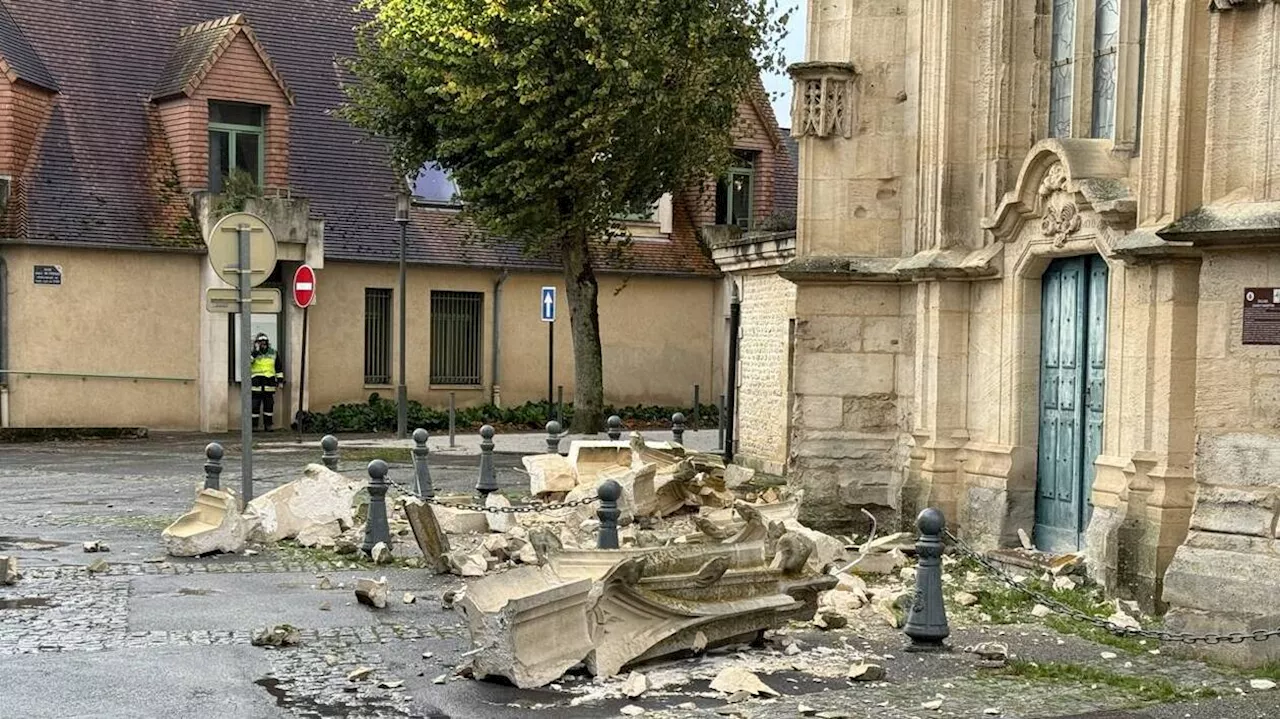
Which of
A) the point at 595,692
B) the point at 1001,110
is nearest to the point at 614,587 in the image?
the point at 595,692

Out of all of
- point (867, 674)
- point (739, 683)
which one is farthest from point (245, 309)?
point (867, 674)

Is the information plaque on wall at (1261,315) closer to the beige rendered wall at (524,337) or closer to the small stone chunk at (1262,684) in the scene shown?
the small stone chunk at (1262,684)

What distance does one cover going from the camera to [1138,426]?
37.4 ft

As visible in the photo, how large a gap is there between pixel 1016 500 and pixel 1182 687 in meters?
4.85

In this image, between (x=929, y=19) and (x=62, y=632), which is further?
(x=929, y=19)

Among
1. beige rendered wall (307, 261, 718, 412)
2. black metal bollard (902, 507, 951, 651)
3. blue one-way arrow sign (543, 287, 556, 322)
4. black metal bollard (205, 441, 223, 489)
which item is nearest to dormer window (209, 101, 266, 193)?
beige rendered wall (307, 261, 718, 412)

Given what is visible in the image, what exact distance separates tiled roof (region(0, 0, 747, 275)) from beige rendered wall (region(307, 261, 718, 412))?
0.60 m

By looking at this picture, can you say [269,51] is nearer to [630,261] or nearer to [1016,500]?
[630,261]

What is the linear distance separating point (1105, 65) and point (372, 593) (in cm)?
728

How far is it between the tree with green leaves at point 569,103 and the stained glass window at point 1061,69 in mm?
10702

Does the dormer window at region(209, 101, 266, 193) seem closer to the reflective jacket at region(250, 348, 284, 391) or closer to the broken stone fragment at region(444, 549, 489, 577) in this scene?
the reflective jacket at region(250, 348, 284, 391)

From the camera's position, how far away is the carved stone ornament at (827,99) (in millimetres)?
15344

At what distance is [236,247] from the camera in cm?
1542

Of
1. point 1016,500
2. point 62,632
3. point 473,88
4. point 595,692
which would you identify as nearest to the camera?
point 595,692
